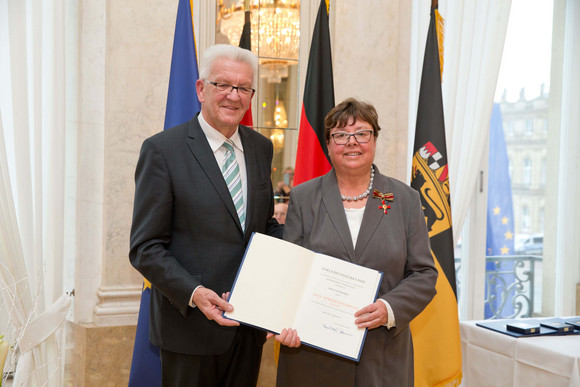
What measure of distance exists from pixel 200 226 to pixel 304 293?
462 mm

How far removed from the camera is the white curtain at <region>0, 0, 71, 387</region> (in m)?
2.87

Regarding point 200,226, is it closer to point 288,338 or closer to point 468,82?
point 288,338

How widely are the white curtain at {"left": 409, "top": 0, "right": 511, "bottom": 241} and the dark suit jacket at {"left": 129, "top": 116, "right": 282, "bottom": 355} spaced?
238cm

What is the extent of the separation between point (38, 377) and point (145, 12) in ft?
7.20

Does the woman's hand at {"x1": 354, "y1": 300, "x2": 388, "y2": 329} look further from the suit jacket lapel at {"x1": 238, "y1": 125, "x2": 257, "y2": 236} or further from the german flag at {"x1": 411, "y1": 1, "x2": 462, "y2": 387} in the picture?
the german flag at {"x1": 411, "y1": 1, "x2": 462, "y2": 387}

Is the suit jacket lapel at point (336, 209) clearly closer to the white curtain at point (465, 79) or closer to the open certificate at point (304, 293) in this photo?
the open certificate at point (304, 293)

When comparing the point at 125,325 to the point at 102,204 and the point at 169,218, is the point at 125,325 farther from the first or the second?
the point at 169,218

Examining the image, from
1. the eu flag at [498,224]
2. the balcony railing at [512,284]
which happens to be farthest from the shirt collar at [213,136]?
the eu flag at [498,224]

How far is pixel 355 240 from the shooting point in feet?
7.05

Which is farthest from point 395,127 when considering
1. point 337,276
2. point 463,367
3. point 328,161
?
point 337,276

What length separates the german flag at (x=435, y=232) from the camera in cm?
320

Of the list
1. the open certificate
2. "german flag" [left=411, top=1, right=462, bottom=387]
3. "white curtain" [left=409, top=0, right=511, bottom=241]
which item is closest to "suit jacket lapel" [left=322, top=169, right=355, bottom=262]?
the open certificate

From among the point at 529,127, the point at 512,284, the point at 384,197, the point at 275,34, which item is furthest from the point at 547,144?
the point at 384,197

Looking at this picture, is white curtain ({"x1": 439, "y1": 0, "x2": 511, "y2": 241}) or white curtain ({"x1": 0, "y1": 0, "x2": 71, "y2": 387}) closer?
white curtain ({"x1": 0, "y1": 0, "x2": 71, "y2": 387})
